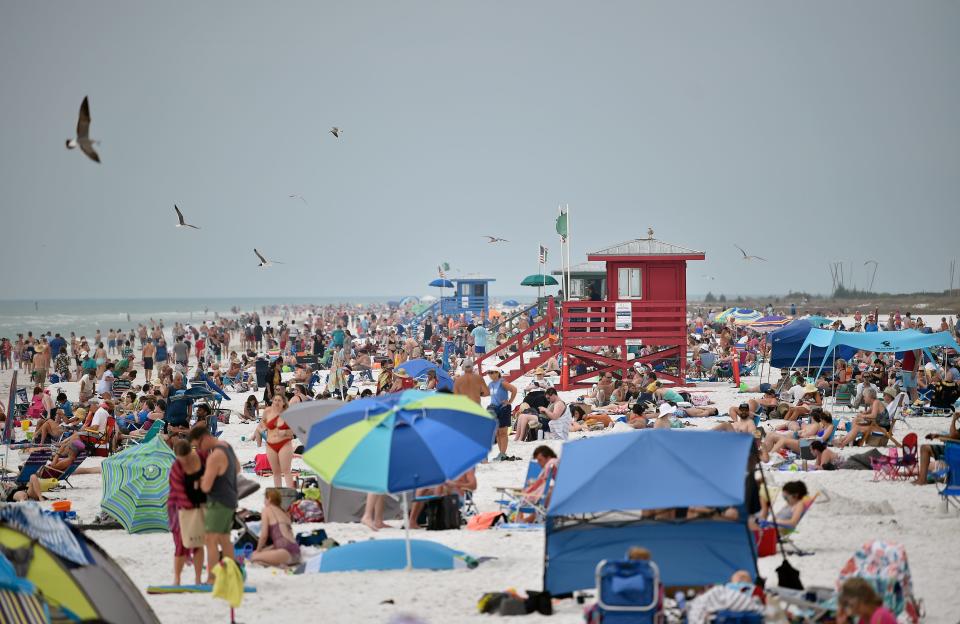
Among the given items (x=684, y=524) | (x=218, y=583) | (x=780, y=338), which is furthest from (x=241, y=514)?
(x=780, y=338)

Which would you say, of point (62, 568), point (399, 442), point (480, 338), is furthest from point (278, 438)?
point (480, 338)

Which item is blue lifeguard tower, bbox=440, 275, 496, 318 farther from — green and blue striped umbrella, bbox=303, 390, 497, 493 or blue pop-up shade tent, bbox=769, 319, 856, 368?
green and blue striped umbrella, bbox=303, 390, 497, 493

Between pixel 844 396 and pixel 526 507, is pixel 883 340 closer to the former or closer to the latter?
pixel 844 396

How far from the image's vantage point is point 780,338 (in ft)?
69.5

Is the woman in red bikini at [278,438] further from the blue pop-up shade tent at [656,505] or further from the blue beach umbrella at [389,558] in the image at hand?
the blue pop-up shade tent at [656,505]

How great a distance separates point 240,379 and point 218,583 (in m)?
21.2

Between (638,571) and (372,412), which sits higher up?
(372,412)

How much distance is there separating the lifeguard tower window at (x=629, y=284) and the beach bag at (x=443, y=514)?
15642 mm

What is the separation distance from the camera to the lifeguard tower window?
25438 mm

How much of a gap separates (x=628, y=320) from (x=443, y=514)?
1451 cm

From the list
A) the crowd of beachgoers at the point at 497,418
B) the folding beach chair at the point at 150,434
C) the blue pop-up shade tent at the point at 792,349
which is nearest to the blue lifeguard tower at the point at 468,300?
the crowd of beachgoers at the point at 497,418

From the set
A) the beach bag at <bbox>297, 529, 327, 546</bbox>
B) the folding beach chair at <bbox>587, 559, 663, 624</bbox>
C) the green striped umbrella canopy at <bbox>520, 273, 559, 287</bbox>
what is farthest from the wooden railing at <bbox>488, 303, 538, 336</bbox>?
the folding beach chair at <bbox>587, 559, 663, 624</bbox>

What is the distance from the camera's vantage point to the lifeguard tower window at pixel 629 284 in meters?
25.4

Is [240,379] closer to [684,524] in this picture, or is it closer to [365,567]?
[365,567]
